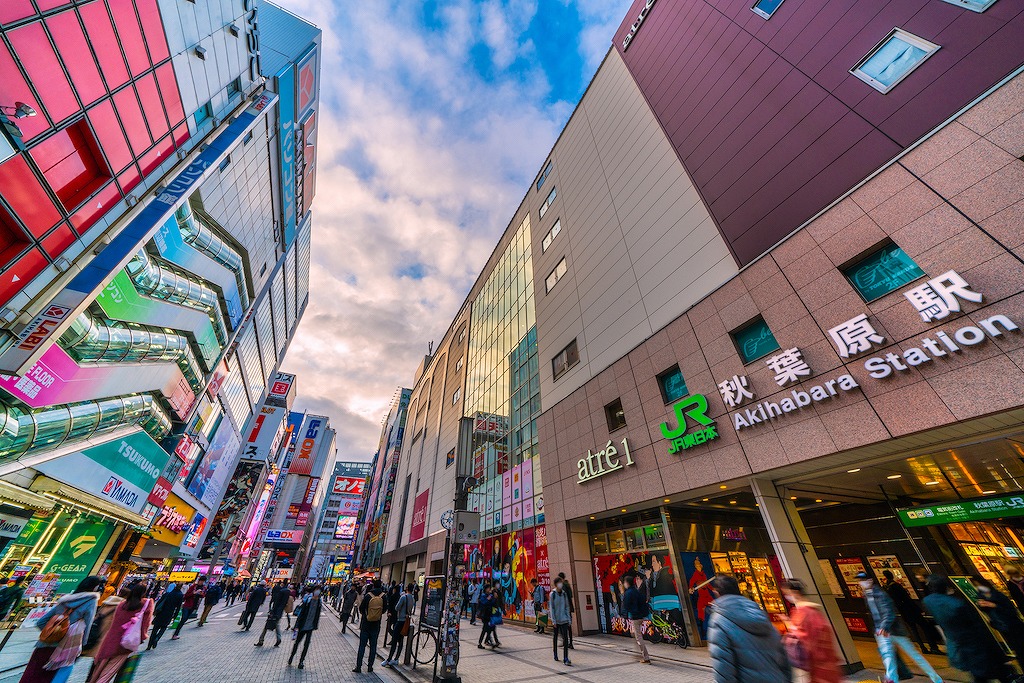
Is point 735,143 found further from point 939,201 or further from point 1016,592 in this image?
point 1016,592

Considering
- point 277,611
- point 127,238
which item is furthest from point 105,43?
point 277,611

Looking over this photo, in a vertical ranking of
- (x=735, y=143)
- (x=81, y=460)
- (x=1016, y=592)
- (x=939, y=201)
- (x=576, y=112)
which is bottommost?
(x=1016, y=592)

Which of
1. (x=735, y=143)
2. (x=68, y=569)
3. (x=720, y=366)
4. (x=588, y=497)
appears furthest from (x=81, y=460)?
(x=735, y=143)

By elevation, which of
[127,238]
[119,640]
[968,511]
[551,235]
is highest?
[551,235]

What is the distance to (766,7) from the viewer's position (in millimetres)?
13188

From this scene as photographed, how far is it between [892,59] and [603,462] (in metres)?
13.8

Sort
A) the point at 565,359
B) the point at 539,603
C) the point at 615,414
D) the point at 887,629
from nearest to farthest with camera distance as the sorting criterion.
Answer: the point at 887,629
the point at 539,603
the point at 615,414
the point at 565,359

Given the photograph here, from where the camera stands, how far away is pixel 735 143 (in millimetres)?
12375

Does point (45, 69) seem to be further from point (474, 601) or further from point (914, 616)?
point (914, 616)

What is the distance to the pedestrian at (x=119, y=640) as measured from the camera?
Answer: 4.78 metres

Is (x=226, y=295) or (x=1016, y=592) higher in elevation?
(x=226, y=295)

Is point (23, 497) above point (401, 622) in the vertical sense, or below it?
above

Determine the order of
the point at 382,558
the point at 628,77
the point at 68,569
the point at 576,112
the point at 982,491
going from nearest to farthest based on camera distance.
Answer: the point at 982,491
the point at 68,569
the point at 628,77
the point at 576,112
the point at 382,558

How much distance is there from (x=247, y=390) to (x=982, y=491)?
2142 inches
